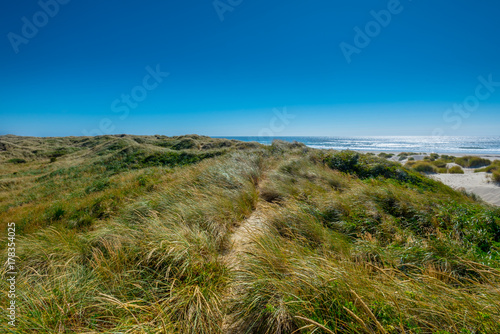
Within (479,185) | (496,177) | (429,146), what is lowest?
(479,185)

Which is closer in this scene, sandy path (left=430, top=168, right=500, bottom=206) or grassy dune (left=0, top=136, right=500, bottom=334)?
grassy dune (left=0, top=136, right=500, bottom=334)

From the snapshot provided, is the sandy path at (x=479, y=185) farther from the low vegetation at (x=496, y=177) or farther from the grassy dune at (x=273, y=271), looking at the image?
the grassy dune at (x=273, y=271)

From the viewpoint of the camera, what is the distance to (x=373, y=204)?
4867 millimetres

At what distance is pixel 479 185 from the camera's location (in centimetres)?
1464

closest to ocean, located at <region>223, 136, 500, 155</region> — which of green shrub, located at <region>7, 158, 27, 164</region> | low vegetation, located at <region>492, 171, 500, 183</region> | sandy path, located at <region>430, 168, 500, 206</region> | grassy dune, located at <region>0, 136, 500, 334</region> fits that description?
sandy path, located at <region>430, 168, 500, 206</region>

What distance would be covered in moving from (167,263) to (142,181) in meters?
7.51

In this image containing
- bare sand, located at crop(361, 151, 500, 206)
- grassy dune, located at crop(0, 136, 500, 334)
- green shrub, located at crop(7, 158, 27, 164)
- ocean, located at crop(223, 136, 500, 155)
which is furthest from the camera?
ocean, located at crop(223, 136, 500, 155)

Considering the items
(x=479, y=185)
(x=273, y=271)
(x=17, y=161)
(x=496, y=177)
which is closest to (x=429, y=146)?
(x=496, y=177)

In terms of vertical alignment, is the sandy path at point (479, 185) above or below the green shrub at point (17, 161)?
above

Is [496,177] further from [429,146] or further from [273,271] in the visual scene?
[429,146]

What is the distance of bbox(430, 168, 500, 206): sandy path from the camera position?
12299mm

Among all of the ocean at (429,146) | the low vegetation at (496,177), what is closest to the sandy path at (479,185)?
the low vegetation at (496,177)

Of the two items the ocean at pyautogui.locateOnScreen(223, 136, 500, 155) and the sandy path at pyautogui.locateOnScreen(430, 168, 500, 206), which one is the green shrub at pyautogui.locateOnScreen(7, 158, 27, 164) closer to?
the ocean at pyautogui.locateOnScreen(223, 136, 500, 155)

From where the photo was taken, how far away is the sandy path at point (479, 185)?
12.3m
